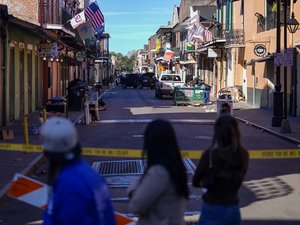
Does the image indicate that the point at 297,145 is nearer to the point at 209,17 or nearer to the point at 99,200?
the point at 99,200

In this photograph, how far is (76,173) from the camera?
3150mm

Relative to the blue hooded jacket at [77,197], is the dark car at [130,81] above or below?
above

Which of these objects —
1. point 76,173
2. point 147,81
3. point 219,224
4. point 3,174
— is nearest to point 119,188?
point 3,174

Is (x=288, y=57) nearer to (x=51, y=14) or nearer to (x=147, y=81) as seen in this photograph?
(x=51, y=14)

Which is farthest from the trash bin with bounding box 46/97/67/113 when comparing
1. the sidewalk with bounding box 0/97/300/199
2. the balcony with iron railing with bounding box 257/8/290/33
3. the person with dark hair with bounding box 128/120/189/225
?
the person with dark hair with bounding box 128/120/189/225

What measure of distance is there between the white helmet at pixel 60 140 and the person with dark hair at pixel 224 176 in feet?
5.12

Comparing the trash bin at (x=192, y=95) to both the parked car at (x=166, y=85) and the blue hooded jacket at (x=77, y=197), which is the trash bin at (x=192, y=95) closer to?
the parked car at (x=166, y=85)

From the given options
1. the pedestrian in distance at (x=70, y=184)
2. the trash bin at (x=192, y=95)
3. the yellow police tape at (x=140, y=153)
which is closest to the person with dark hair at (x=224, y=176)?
the pedestrian in distance at (x=70, y=184)

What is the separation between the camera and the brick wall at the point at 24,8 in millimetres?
28391

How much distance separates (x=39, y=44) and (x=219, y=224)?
23.9 meters

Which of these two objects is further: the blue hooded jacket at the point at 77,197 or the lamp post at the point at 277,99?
the lamp post at the point at 277,99

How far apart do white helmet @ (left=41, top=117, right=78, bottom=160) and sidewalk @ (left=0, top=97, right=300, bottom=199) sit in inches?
245

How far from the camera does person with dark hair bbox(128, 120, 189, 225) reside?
3.77 meters

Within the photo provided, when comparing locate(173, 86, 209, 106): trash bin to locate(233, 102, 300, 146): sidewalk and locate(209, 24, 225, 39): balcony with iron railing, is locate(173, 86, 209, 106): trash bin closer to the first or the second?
locate(233, 102, 300, 146): sidewalk
